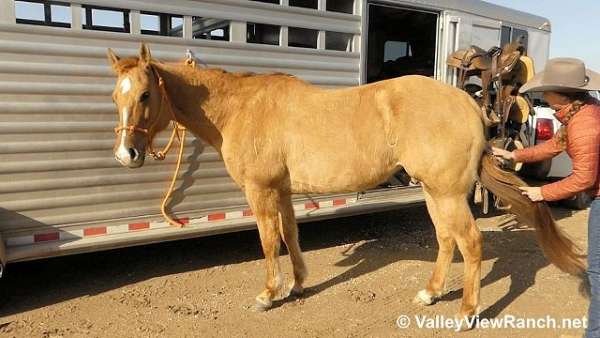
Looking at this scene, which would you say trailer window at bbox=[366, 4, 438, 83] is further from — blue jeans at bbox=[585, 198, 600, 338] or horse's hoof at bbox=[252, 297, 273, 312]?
blue jeans at bbox=[585, 198, 600, 338]

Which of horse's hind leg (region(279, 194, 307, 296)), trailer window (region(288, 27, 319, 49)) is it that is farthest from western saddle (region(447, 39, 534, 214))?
horse's hind leg (region(279, 194, 307, 296))

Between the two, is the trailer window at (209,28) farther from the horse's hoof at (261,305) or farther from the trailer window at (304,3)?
the horse's hoof at (261,305)

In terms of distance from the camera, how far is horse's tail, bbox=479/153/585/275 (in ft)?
11.4

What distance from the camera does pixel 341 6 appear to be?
5250 millimetres

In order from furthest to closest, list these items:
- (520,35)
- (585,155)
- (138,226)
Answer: (520,35) → (138,226) → (585,155)

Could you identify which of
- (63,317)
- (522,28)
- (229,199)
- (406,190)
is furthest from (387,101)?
(522,28)

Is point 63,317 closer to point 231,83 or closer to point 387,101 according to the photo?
point 231,83

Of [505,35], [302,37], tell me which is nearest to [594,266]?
[302,37]

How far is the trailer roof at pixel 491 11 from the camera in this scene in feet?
19.3

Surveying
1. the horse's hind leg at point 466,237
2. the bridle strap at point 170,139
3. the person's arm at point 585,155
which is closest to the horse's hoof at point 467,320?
the horse's hind leg at point 466,237

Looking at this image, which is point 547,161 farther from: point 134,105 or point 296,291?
point 134,105

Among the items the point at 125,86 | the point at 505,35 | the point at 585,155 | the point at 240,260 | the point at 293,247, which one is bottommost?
the point at 240,260

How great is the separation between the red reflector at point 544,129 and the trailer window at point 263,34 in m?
4.82

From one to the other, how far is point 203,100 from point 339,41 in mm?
1980
